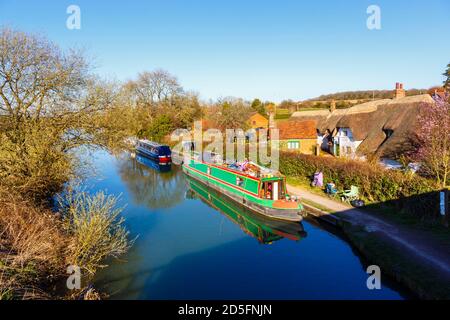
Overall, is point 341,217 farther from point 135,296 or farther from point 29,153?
point 29,153

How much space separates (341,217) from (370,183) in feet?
9.19

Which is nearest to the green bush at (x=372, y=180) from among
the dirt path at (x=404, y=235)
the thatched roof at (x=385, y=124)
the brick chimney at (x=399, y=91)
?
the dirt path at (x=404, y=235)

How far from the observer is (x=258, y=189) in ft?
47.9

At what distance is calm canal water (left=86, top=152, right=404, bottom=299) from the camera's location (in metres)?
8.65

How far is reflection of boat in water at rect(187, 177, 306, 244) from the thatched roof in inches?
379

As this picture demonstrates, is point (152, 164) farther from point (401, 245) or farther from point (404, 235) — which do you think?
point (401, 245)

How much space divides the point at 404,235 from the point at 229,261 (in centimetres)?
572

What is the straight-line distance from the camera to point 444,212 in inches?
410

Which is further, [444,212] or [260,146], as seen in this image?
[260,146]

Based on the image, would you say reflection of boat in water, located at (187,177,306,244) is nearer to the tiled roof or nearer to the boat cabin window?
the boat cabin window

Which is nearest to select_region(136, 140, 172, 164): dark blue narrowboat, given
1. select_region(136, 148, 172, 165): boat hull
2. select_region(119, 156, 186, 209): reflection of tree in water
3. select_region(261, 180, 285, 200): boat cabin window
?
select_region(136, 148, 172, 165): boat hull

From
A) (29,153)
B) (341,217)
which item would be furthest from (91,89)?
(341,217)

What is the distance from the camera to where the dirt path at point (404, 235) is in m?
8.51

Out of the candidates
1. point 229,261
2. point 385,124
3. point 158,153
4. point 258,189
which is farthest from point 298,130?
point 229,261
